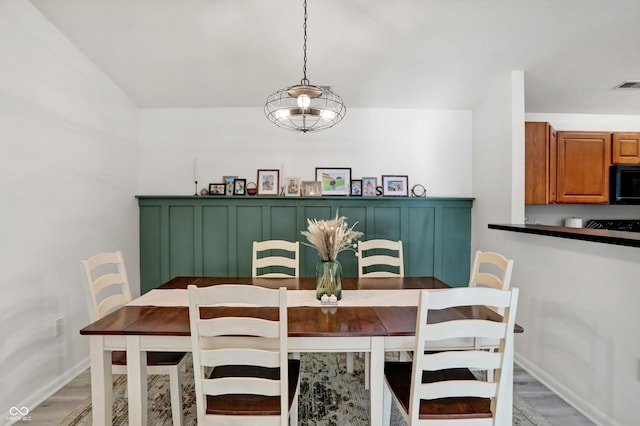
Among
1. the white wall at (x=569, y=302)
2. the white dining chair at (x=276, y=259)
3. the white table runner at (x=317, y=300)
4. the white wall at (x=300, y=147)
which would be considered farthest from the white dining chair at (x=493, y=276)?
the white wall at (x=300, y=147)

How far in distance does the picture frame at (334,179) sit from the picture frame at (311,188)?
0.05 metres

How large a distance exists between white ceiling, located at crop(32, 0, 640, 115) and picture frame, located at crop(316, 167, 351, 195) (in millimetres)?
757

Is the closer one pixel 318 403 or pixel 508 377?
pixel 508 377

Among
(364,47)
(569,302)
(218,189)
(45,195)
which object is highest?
(364,47)

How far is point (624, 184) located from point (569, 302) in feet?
6.47

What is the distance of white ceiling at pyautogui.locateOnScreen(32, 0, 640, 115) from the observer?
226 cm

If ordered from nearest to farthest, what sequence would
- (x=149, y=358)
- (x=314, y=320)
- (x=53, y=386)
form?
(x=314, y=320)
(x=149, y=358)
(x=53, y=386)

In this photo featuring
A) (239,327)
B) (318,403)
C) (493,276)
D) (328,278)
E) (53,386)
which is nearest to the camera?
(239,327)

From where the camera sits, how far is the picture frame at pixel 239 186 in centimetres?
354

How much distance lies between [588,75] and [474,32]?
1.35m

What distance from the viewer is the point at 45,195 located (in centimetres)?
224

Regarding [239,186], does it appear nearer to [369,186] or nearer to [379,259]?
[369,186]

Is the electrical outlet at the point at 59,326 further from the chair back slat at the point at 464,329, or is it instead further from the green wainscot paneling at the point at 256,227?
the chair back slat at the point at 464,329

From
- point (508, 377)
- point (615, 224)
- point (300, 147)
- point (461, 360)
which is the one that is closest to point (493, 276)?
point (508, 377)
